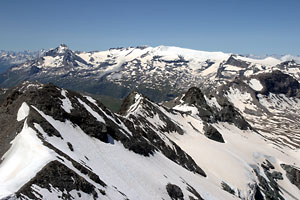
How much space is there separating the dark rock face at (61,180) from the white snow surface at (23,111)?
18.7 m

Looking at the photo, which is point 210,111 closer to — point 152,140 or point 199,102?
point 199,102

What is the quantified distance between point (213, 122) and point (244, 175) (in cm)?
6847

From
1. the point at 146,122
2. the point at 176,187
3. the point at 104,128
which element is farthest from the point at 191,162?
the point at 104,128

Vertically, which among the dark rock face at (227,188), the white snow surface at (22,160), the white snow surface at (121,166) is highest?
the white snow surface at (22,160)

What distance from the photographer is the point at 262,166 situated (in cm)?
12206

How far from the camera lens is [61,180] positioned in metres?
34.5

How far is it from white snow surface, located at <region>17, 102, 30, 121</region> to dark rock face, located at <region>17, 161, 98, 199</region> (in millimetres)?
18692

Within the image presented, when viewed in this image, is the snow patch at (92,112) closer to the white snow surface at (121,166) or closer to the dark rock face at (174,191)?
the white snow surface at (121,166)

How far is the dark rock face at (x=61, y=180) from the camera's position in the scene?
32.4m

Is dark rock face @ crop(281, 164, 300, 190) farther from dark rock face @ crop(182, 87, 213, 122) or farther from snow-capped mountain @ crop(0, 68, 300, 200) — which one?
dark rock face @ crop(182, 87, 213, 122)

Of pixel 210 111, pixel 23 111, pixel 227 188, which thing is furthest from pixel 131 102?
pixel 23 111

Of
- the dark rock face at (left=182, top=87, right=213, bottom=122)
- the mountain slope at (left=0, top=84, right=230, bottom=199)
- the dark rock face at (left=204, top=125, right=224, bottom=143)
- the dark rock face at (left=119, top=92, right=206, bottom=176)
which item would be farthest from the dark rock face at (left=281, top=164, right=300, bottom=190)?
the mountain slope at (left=0, top=84, right=230, bottom=199)

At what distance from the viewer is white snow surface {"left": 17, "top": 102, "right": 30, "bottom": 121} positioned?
5056 cm

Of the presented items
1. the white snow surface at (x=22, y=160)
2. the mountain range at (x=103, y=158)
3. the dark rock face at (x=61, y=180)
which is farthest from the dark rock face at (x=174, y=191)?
the white snow surface at (x=22, y=160)
